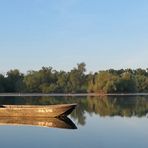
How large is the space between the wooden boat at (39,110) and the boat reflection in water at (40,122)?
1.56ft

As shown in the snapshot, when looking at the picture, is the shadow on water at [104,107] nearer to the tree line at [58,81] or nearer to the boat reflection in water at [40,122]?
the boat reflection in water at [40,122]

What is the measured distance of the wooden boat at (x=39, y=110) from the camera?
30.8 m

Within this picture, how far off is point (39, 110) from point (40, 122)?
2.83m

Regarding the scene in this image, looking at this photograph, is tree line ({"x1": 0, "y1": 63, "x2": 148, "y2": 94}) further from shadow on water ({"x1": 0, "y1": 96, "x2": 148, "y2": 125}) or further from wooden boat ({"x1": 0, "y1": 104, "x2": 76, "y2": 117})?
wooden boat ({"x1": 0, "y1": 104, "x2": 76, "y2": 117})

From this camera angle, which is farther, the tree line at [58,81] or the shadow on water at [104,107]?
the tree line at [58,81]

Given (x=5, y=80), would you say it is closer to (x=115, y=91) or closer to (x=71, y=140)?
(x=115, y=91)

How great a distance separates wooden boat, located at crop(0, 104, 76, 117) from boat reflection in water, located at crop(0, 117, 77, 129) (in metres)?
0.47

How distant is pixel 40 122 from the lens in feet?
92.7

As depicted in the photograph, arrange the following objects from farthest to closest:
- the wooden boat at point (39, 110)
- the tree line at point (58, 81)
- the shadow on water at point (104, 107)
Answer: the tree line at point (58, 81)
the shadow on water at point (104, 107)
the wooden boat at point (39, 110)

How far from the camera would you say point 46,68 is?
116 metres

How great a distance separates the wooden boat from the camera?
3078cm

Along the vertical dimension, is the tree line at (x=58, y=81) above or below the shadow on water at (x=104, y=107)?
above

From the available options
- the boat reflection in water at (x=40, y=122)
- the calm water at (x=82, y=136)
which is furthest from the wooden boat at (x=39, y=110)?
the calm water at (x=82, y=136)

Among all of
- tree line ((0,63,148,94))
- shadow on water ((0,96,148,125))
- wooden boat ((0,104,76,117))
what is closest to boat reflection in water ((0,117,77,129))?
wooden boat ((0,104,76,117))
